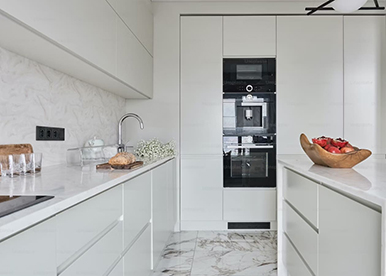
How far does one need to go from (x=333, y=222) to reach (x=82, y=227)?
1.00 meters

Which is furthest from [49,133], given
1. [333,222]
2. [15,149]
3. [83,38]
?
[333,222]

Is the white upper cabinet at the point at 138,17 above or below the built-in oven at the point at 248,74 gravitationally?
above

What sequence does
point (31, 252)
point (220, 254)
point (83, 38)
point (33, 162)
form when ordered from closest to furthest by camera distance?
point (31, 252) < point (33, 162) < point (83, 38) < point (220, 254)

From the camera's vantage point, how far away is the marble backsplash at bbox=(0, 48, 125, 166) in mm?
1666

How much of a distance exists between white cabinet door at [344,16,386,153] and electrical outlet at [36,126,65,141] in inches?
118

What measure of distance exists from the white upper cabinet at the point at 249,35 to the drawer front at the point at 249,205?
1.59 m

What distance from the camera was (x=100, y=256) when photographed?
1255 mm

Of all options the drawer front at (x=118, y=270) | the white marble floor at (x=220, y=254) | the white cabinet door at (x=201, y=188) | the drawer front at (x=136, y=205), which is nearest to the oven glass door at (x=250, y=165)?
the white cabinet door at (x=201, y=188)

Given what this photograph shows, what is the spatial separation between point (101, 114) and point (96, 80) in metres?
0.57

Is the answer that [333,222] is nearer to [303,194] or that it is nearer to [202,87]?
[303,194]

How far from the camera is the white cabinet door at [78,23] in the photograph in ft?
4.09

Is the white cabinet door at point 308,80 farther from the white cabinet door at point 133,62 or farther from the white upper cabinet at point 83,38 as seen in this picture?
the white upper cabinet at point 83,38

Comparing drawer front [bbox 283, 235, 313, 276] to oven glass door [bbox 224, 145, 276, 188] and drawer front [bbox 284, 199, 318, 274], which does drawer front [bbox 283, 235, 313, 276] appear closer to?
drawer front [bbox 284, 199, 318, 274]

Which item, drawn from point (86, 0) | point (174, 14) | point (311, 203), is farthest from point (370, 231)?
point (174, 14)
